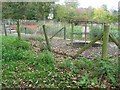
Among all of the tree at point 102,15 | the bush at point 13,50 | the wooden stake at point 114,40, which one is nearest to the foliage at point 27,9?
the bush at point 13,50

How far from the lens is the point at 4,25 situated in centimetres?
388

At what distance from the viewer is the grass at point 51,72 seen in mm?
2193

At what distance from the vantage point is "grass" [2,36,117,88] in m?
2.19

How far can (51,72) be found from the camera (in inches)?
95.3

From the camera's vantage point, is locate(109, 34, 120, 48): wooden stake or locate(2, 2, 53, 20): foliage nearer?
locate(109, 34, 120, 48): wooden stake

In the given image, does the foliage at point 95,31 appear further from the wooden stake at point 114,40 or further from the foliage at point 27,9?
the wooden stake at point 114,40

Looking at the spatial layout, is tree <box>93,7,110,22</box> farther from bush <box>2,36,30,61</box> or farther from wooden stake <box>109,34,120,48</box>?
bush <box>2,36,30,61</box>

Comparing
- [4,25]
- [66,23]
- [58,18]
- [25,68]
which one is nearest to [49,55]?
[25,68]

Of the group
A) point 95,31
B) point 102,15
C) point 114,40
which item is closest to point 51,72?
point 114,40

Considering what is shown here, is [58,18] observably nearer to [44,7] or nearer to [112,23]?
[44,7]

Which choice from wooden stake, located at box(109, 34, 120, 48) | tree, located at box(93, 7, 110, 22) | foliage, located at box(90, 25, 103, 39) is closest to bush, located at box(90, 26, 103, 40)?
foliage, located at box(90, 25, 103, 39)

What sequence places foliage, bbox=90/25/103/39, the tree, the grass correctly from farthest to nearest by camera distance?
1. foliage, bbox=90/25/103/39
2. the tree
3. the grass

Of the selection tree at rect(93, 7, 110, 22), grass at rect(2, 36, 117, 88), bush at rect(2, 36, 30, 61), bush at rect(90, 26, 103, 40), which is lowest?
grass at rect(2, 36, 117, 88)

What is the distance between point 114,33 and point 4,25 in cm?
181
